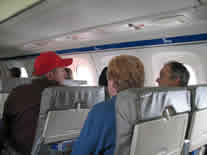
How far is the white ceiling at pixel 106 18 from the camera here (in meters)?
3.15

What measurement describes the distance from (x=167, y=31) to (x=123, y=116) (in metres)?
4.07

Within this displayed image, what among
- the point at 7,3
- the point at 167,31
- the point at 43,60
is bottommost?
the point at 43,60

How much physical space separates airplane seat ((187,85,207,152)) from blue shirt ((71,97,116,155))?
69 cm

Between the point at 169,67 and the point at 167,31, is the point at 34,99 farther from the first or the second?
the point at 167,31

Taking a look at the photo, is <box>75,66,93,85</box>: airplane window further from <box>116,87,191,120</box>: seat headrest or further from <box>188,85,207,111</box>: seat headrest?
<box>116,87,191,120</box>: seat headrest

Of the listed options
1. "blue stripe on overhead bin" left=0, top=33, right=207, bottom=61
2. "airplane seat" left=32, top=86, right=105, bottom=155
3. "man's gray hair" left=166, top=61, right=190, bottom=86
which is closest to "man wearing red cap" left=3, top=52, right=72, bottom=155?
"airplane seat" left=32, top=86, right=105, bottom=155

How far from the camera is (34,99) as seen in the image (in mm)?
2514

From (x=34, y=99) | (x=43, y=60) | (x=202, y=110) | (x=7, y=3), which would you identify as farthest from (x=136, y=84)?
(x=7, y=3)

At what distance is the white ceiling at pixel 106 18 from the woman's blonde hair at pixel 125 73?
5.02ft

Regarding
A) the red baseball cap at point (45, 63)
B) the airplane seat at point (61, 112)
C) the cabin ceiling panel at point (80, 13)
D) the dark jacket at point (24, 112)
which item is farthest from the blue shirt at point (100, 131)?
the cabin ceiling panel at point (80, 13)

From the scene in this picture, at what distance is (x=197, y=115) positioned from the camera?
5.92 ft

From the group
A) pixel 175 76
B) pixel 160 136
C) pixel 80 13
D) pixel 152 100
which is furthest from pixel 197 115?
pixel 80 13

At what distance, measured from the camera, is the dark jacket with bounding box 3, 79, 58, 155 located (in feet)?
8.30

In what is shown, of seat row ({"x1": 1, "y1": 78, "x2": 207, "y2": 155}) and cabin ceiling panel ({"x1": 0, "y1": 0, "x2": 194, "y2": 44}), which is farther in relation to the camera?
cabin ceiling panel ({"x1": 0, "y1": 0, "x2": 194, "y2": 44})
